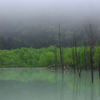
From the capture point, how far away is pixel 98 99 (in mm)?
10516

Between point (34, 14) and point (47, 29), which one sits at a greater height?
point (34, 14)

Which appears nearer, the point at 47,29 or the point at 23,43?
the point at 23,43

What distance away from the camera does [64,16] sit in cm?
12062

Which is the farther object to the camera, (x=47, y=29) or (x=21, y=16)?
(x=21, y=16)

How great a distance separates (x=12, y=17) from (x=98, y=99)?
398 ft

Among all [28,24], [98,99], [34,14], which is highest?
[34,14]

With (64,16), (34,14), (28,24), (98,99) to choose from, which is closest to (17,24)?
(28,24)

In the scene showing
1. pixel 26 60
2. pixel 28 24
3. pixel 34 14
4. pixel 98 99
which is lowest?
pixel 26 60

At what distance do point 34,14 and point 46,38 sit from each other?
42.0 meters

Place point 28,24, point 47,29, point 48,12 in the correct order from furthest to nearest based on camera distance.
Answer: point 48,12
point 28,24
point 47,29

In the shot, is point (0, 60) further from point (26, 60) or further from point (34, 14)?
point (34, 14)

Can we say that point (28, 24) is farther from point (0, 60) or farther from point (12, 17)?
point (0, 60)

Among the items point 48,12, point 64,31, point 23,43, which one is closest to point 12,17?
point 48,12

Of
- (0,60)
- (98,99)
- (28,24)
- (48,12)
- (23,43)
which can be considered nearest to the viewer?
(98,99)
